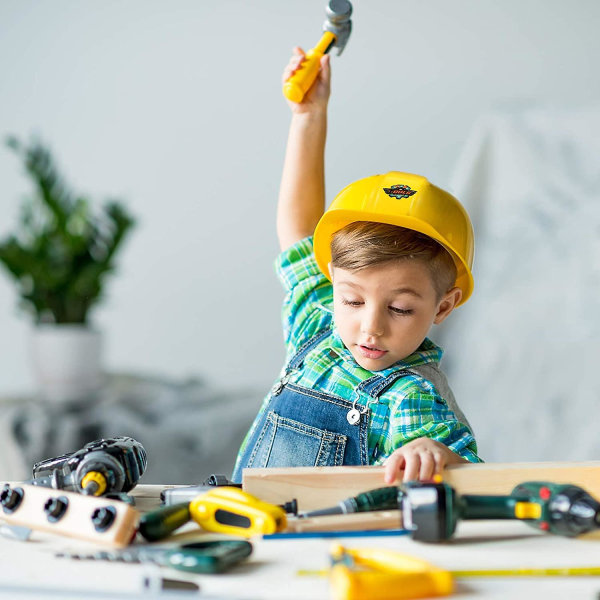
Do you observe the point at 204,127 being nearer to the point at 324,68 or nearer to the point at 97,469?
the point at 324,68

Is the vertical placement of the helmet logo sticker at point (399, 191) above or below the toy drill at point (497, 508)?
above

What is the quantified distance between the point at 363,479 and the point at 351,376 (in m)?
0.29

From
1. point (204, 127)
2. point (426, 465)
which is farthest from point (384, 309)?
point (204, 127)

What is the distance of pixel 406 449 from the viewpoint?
2.53 feet

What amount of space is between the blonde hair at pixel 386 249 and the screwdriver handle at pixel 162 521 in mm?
399

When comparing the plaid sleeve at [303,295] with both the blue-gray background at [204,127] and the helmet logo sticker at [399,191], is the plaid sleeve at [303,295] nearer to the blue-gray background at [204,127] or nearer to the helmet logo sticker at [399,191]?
the helmet logo sticker at [399,191]

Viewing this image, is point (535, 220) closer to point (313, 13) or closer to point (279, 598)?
point (313, 13)

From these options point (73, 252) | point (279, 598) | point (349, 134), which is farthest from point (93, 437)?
point (279, 598)

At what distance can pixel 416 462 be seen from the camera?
0.75 metres

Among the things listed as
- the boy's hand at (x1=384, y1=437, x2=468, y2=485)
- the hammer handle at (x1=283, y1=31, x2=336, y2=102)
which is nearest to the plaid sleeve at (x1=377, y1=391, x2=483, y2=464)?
the boy's hand at (x1=384, y1=437, x2=468, y2=485)

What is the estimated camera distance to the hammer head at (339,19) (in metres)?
1.11

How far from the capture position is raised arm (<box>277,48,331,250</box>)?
1.18 m

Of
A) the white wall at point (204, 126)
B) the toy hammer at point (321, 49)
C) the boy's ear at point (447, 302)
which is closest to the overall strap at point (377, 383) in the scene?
the boy's ear at point (447, 302)

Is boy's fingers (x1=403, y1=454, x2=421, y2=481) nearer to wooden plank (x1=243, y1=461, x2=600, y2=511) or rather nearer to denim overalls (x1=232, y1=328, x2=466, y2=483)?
wooden plank (x1=243, y1=461, x2=600, y2=511)
